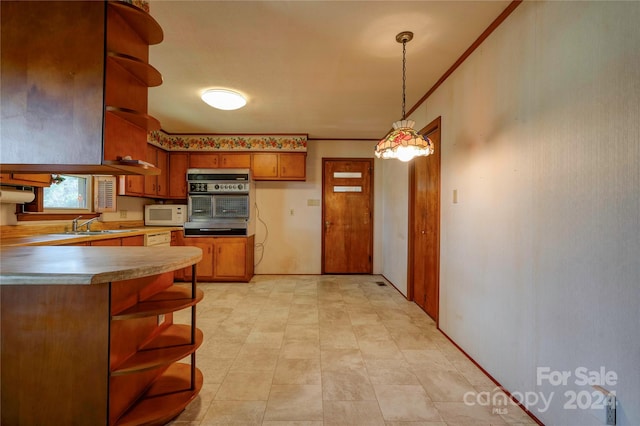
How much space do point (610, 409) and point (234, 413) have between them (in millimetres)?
1783

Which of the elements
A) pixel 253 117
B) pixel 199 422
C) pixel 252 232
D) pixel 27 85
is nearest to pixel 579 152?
pixel 199 422

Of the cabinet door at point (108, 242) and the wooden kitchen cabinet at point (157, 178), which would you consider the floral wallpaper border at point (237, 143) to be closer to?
the wooden kitchen cabinet at point (157, 178)

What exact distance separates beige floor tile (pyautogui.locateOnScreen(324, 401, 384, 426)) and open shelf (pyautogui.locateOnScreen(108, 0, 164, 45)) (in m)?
2.43

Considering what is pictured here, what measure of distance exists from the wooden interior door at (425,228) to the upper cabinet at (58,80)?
2664 mm

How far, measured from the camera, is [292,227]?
15.9 feet

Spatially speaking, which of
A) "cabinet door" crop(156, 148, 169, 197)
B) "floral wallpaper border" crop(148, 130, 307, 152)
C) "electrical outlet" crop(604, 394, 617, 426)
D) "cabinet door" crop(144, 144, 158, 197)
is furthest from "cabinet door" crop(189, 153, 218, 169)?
"electrical outlet" crop(604, 394, 617, 426)

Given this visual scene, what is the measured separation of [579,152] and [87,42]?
250 cm

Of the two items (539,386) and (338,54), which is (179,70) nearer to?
(338,54)

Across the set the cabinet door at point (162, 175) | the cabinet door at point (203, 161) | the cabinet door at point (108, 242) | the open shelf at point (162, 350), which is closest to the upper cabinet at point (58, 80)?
the open shelf at point (162, 350)

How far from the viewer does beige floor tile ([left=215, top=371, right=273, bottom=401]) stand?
5.42 ft

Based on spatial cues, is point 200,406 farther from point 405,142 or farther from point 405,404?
point 405,142

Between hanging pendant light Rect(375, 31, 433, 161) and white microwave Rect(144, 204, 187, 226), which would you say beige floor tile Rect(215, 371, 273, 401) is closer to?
hanging pendant light Rect(375, 31, 433, 161)

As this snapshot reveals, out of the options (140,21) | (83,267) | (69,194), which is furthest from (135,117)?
(69,194)

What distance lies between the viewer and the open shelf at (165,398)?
52.6 inches
